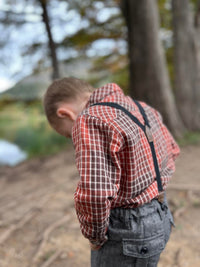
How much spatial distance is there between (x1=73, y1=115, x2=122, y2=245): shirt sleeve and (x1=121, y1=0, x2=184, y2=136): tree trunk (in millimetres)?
5571

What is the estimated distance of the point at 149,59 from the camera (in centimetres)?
630

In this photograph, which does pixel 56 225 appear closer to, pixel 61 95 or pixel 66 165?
pixel 61 95

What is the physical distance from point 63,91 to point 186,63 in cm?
630

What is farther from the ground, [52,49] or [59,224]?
[52,49]

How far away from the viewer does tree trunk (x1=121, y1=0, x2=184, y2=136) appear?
20.3 feet

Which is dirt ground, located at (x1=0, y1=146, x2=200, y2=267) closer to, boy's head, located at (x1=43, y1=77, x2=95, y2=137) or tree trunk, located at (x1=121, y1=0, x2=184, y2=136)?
tree trunk, located at (x1=121, y1=0, x2=184, y2=136)

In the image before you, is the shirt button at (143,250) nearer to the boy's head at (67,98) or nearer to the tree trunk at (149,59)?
the boy's head at (67,98)

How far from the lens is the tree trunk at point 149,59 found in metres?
6.19

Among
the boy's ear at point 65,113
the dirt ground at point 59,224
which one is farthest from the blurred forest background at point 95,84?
the boy's ear at point 65,113

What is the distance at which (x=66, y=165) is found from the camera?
6.12 metres

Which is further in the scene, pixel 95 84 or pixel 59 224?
pixel 95 84

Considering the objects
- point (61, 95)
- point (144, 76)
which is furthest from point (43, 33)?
point (61, 95)

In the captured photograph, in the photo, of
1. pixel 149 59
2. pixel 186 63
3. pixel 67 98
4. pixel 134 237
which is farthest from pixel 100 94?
pixel 186 63

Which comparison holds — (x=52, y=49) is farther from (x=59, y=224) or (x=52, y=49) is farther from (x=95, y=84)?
(x=59, y=224)
